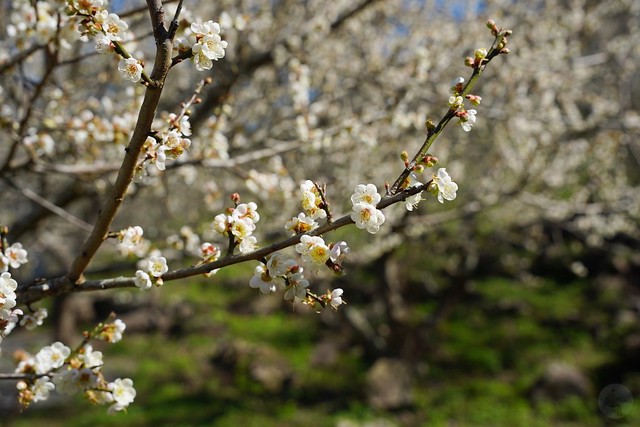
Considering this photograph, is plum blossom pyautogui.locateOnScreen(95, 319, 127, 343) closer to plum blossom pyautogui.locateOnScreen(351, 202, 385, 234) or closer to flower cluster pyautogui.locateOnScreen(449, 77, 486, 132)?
plum blossom pyautogui.locateOnScreen(351, 202, 385, 234)

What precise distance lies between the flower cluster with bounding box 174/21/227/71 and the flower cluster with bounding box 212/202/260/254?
1.30 feet

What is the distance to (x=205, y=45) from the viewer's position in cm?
140

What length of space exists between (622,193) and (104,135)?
7.85 meters

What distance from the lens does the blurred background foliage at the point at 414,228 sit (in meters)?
4.96

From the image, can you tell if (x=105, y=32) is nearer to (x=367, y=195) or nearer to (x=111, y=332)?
(x=367, y=195)

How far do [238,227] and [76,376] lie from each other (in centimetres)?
78

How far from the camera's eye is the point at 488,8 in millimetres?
7043

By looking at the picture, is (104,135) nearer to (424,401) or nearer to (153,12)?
(153,12)

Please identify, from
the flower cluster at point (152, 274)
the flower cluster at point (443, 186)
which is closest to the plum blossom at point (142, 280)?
the flower cluster at point (152, 274)

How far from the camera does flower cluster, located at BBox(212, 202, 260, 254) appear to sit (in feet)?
5.00

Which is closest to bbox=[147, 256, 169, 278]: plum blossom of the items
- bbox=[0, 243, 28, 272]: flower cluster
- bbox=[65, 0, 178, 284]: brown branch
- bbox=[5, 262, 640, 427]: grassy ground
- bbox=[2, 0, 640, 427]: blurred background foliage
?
bbox=[65, 0, 178, 284]: brown branch

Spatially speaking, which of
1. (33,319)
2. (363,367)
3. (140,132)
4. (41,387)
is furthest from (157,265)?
(363,367)

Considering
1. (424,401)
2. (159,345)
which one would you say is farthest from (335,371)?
(159,345)

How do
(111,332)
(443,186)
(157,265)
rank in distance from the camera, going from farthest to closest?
(111,332) → (157,265) → (443,186)
